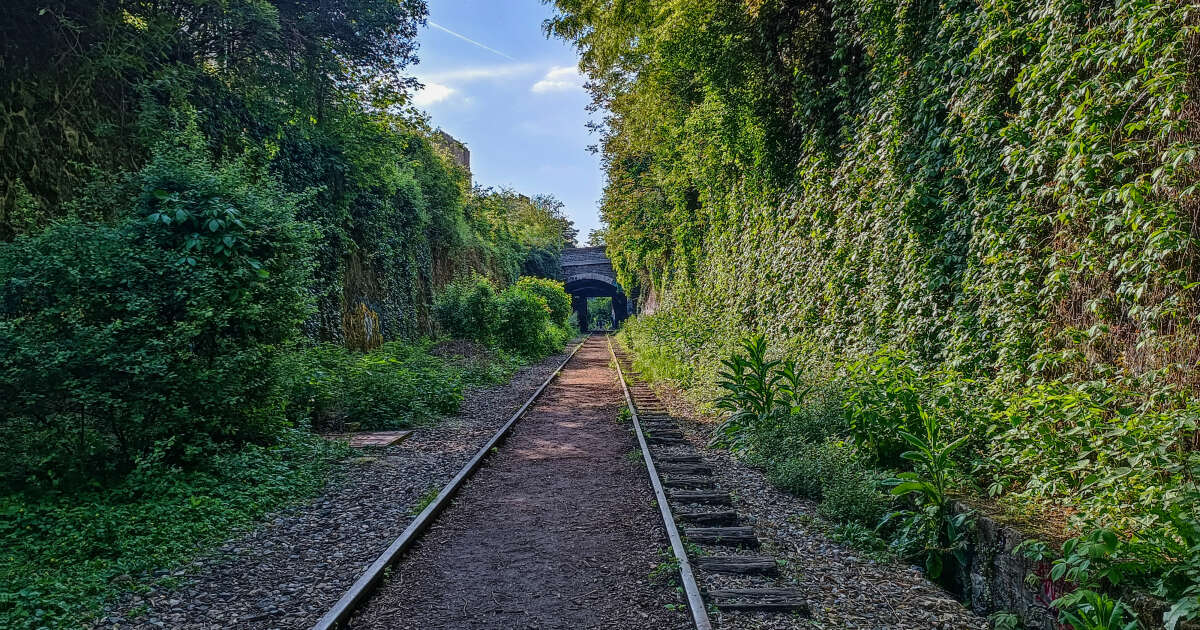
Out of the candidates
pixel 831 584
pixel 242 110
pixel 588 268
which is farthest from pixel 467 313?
pixel 588 268

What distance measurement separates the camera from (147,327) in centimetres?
555

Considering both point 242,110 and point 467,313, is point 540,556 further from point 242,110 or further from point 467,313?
point 467,313

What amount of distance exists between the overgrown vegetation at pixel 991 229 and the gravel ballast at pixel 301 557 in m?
4.00

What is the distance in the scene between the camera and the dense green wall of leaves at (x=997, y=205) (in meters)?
3.50

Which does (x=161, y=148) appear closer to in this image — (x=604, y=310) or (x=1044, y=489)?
(x=1044, y=489)

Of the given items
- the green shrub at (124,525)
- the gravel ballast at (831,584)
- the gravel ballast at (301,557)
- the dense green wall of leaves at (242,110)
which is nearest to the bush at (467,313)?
the dense green wall of leaves at (242,110)

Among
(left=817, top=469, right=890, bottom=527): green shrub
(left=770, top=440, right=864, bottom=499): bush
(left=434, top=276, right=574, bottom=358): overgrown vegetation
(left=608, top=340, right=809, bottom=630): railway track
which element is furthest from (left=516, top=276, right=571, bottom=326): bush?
(left=817, top=469, right=890, bottom=527): green shrub

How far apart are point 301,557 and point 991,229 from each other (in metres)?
5.81

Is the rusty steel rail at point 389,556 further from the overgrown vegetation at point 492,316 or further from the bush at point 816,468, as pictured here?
the overgrown vegetation at point 492,316

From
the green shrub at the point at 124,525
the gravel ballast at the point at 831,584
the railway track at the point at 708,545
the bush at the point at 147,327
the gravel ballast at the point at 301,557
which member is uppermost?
the bush at the point at 147,327

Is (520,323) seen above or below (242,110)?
below

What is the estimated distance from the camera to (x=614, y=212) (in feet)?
82.9

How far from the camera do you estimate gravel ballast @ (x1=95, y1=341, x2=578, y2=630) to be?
362 cm

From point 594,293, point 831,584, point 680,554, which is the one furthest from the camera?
point 594,293
